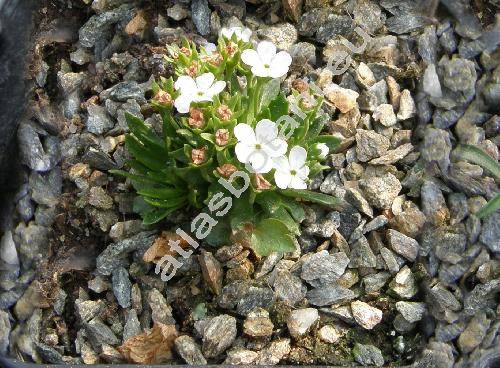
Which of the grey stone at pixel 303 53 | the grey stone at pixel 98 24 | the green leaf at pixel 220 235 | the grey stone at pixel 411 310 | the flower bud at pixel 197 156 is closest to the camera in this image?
the flower bud at pixel 197 156

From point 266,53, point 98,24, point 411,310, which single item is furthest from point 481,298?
point 98,24

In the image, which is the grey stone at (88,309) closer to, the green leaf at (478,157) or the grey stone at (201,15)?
the grey stone at (201,15)

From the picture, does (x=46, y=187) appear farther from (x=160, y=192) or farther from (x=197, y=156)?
A: (x=197, y=156)

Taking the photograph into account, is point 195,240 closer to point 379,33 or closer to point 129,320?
point 129,320

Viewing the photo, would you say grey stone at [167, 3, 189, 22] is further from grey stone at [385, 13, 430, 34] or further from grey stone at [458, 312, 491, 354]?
grey stone at [458, 312, 491, 354]

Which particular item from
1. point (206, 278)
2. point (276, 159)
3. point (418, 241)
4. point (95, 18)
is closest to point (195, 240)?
point (206, 278)

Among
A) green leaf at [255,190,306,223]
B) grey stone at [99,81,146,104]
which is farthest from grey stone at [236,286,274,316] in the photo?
grey stone at [99,81,146,104]

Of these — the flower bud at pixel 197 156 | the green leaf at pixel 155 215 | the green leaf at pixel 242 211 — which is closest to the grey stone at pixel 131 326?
the green leaf at pixel 155 215
